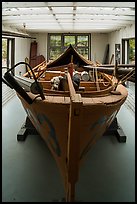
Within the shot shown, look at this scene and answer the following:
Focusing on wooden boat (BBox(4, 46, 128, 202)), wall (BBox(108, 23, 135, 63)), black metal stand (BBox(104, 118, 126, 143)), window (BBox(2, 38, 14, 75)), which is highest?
wall (BBox(108, 23, 135, 63))

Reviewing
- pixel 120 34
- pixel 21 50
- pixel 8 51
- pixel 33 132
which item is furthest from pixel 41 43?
pixel 33 132

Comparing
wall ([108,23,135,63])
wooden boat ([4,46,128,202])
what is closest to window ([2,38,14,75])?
wall ([108,23,135,63])

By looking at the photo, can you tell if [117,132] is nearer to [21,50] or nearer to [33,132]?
[33,132]

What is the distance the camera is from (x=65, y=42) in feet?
41.5

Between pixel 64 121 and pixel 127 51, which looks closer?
pixel 64 121

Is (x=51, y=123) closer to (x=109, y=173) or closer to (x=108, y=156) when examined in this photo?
(x=109, y=173)

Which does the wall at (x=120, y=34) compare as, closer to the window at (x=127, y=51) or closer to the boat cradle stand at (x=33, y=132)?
the window at (x=127, y=51)

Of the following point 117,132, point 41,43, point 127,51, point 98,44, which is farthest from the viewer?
point 98,44

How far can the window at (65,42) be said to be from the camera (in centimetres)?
1259

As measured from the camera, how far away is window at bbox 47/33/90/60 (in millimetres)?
12586

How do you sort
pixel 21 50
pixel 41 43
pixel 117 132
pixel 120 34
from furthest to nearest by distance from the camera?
pixel 41 43
pixel 21 50
pixel 120 34
pixel 117 132

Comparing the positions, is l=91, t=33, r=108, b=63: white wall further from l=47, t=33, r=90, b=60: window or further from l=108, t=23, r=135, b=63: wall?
l=108, t=23, r=135, b=63: wall

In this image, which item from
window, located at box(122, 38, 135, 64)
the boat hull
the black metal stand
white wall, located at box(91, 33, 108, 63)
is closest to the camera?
the boat hull

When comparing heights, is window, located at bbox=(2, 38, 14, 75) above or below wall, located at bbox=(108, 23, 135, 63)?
below
